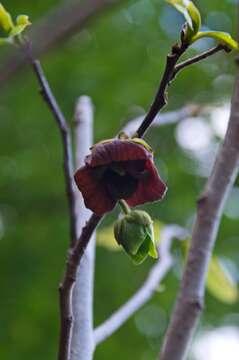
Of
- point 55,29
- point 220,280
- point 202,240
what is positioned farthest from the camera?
point 220,280

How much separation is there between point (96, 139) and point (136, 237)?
1988 millimetres

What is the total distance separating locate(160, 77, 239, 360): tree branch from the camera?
104 centimetres

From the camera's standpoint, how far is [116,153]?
2.39ft

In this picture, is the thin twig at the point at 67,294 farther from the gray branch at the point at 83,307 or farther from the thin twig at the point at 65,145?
the thin twig at the point at 65,145

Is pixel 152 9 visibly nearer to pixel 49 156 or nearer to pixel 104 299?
pixel 49 156

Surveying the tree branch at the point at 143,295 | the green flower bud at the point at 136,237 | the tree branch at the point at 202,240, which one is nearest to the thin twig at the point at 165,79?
the green flower bud at the point at 136,237

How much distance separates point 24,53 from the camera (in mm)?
713

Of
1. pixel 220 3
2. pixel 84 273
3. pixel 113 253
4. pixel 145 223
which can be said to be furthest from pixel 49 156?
pixel 145 223

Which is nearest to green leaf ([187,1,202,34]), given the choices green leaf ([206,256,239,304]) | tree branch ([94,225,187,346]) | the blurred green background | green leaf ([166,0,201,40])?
green leaf ([166,0,201,40])

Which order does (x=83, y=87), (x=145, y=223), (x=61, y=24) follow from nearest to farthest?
1. (x=61, y=24)
2. (x=145, y=223)
3. (x=83, y=87)

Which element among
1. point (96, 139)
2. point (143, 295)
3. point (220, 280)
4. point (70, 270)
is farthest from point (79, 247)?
point (96, 139)

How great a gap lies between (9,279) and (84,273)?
1.94 metres

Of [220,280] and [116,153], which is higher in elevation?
[116,153]

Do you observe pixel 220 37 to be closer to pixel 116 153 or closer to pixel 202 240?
pixel 116 153
